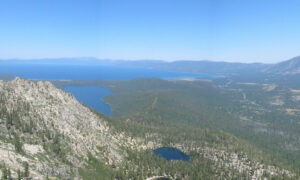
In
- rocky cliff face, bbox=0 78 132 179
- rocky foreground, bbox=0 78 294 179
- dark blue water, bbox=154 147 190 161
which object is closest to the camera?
rocky foreground, bbox=0 78 294 179

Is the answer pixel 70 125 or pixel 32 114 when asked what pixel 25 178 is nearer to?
pixel 32 114

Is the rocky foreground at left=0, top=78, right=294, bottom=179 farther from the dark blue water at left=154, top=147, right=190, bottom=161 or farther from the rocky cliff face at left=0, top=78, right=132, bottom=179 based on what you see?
the dark blue water at left=154, top=147, right=190, bottom=161

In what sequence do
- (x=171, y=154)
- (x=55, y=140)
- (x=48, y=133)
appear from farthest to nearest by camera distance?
(x=171, y=154)
(x=48, y=133)
(x=55, y=140)

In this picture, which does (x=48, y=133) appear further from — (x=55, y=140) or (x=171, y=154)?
(x=171, y=154)

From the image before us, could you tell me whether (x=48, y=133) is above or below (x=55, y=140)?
above

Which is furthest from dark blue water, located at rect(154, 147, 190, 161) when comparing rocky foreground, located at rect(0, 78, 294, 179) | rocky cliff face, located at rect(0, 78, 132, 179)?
rocky cliff face, located at rect(0, 78, 132, 179)

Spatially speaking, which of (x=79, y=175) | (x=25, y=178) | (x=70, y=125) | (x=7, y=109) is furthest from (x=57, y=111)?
(x=25, y=178)

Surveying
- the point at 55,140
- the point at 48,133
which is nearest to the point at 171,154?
the point at 55,140
